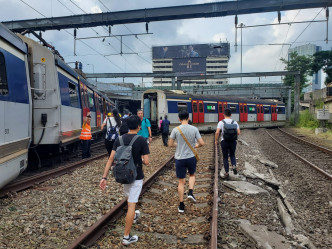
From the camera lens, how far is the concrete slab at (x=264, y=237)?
4082 millimetres

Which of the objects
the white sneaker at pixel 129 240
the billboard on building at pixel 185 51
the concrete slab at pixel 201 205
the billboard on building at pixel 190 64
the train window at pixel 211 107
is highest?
the billboard on building at pixel 185 51

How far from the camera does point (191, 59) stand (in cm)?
6631

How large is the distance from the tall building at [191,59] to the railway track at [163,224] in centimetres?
1963

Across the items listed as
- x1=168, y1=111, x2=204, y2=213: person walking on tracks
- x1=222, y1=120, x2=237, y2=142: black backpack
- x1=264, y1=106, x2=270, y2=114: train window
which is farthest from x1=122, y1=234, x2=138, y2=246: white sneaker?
x1=264, y1=106, x2=270, y2=114: train window

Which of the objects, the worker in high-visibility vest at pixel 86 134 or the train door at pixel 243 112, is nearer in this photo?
the worker in high-visibility vest at pixel 86 134

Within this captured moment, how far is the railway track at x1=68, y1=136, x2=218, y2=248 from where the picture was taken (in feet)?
13.3

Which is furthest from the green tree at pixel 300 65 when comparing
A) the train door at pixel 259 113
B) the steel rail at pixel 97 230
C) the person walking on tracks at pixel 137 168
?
the person walking on tracks at pixel 137 168

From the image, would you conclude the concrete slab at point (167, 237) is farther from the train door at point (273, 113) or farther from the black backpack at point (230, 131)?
the train door at point (273, 113)

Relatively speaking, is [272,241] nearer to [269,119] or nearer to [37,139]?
[37,139]

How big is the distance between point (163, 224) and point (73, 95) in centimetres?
679

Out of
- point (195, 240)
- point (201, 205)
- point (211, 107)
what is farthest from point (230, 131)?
point (211, 107)

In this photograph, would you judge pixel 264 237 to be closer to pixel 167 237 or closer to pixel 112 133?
pixel 167 237

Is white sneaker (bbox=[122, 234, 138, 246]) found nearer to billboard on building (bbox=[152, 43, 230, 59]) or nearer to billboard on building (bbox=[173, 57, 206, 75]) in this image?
billboard on building (bbox=[173, 57, 206, 75])

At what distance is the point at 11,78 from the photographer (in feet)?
18.9
